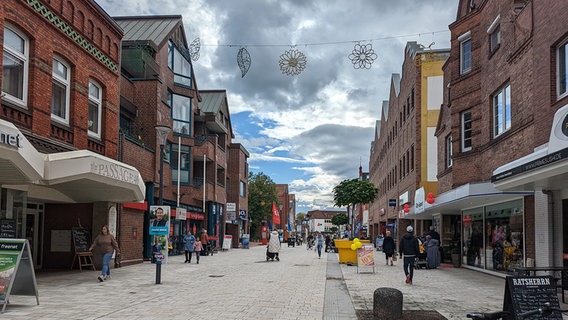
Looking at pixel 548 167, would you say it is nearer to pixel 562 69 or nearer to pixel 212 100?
pixel 562 69

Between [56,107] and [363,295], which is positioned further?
[56,107]

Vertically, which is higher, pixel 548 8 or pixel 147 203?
pixel 548 8

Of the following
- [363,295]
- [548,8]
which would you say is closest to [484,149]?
[548,8]

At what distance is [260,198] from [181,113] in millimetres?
36341

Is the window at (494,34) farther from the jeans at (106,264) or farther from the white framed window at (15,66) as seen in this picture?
the white framed window at (15,66)

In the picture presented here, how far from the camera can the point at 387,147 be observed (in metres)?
53.5

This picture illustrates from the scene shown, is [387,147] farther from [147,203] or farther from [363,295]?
[363,295]

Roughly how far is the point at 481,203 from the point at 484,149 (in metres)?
2.06

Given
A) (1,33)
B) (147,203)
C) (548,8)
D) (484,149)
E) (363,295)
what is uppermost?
(548,8)

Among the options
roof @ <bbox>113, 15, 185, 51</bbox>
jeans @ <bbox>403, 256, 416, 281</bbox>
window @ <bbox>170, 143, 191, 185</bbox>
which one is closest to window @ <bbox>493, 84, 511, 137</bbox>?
jeans @ <bbox>403, 256, 416, 281</bbox>

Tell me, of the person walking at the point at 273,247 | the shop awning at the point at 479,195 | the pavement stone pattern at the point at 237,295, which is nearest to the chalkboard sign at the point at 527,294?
the pavement stone pattern at the point at 237,295

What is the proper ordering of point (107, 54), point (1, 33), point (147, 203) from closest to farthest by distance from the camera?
point (1, 33) < point (107, 54) < point (147, 203)

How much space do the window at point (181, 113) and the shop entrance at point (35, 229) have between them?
41.7ft

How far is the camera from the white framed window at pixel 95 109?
17.8 meters
